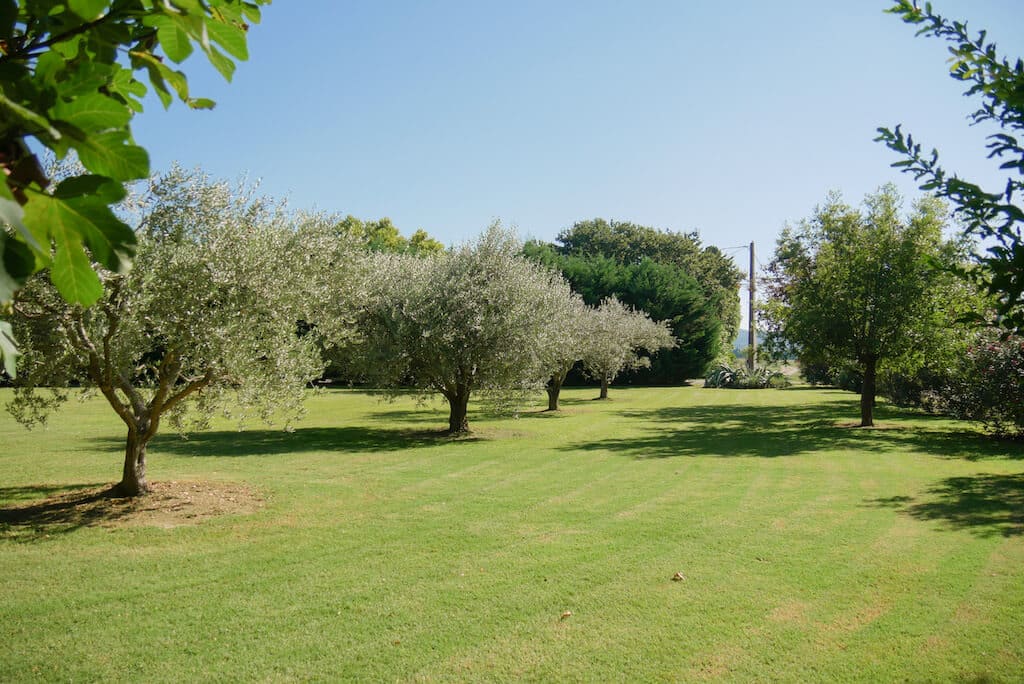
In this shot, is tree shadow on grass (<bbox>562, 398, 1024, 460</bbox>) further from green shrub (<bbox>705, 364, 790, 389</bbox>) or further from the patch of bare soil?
green shrub (<bbox>705, 364, 790, 389</bbox>)

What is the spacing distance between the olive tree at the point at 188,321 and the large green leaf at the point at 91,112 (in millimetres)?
8276

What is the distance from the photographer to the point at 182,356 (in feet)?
31.1

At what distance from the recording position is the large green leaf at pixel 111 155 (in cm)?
92

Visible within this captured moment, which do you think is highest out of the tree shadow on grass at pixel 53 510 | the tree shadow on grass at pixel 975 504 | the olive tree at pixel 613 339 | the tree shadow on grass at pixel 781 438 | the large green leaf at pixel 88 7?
the olive tree at pixel 613 339

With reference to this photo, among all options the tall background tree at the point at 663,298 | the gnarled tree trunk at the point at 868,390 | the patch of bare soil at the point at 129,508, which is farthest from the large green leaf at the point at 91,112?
the tall background tree at the point at 663,298

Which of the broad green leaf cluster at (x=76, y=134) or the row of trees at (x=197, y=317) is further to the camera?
the row of trees at (x=197, y=317)

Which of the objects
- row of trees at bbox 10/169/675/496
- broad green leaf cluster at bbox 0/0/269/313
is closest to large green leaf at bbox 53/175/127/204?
broad green leaf cluster at bbox 0/0/269/313

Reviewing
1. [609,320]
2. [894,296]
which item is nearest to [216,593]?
[894,296]

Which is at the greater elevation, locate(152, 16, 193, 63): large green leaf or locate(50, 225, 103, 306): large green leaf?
locate(152, 16, 193, 63): large green leaf

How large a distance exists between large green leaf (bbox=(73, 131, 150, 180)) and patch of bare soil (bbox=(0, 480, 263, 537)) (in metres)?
9.37

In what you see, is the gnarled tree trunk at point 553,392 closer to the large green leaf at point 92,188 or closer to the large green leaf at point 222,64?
the large green leaf at point 222,64

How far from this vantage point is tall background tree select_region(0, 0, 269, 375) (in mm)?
907

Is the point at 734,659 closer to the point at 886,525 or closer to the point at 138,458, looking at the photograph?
the point at 886,525

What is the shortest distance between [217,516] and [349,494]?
2250mm
